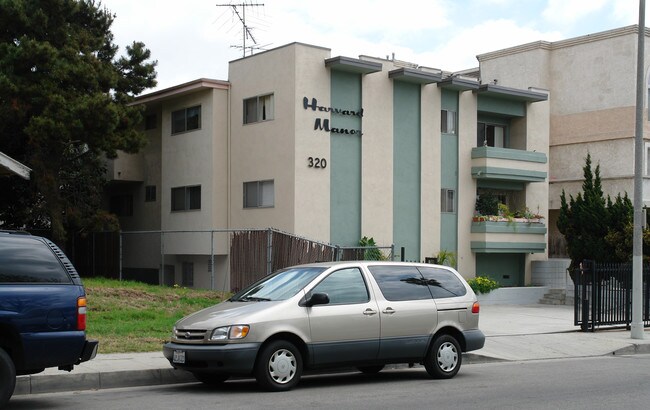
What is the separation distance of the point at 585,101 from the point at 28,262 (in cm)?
3048

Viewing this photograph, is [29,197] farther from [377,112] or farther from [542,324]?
[542,324]

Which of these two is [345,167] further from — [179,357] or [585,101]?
[179,357]

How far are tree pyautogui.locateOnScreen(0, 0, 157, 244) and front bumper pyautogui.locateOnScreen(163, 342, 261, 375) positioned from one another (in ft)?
52.9

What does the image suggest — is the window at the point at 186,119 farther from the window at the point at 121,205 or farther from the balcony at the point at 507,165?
the balcony at the point at 507,165

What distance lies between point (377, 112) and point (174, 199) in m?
8.42

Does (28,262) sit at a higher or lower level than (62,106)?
lower

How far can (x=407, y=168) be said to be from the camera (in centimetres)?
2955

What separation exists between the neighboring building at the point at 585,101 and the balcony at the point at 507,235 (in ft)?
13.2

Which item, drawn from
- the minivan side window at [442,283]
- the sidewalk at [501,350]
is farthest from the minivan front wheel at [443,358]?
the sidewalk at [501,350]

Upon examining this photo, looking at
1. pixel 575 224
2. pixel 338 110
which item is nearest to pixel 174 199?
pixel 338 110

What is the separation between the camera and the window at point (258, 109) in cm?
2791

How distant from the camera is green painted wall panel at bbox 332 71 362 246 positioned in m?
27.7

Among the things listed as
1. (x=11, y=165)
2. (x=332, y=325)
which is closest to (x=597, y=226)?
(x=11, y=165)

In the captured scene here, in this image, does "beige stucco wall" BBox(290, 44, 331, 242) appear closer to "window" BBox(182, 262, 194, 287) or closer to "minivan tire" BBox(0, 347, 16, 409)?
"window" BBox(182, 262, 194, 287)
